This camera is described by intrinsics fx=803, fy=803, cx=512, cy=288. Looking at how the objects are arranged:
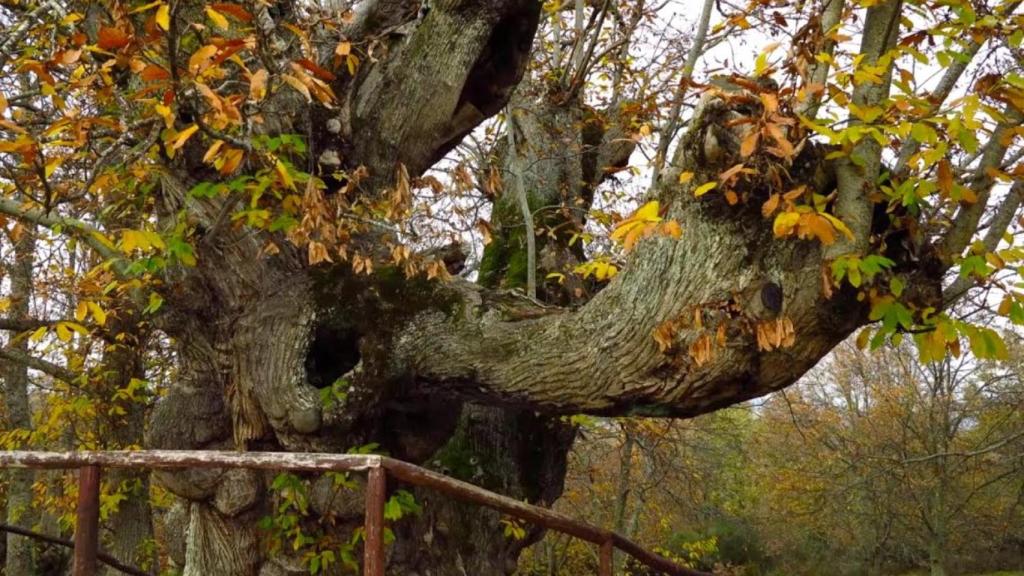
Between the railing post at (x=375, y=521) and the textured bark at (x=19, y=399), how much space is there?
6717 millimetres

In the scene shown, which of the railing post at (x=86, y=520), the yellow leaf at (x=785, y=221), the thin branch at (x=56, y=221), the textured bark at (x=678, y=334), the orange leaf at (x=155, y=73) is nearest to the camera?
the railing post at (x=86, y=520)

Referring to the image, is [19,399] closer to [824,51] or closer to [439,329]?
[439,329]

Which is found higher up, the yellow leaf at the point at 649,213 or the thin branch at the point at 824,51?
the thin branch at the point at 824,51

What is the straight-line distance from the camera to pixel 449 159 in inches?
287

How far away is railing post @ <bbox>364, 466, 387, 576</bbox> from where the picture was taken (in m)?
2.08

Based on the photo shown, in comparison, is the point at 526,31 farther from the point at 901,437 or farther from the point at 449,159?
the point at 901,437

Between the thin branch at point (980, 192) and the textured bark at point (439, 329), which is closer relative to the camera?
the thin branch at point (980, 192)

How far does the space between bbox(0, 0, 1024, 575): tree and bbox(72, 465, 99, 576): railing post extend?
3.38 ft

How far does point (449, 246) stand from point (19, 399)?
700cm

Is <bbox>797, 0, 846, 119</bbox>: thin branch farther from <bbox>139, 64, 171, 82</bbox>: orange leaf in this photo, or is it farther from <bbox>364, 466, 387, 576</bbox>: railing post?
<bbox>139, 64, 171, 82</bbox>: orange leaf

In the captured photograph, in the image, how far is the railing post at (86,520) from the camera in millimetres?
2209

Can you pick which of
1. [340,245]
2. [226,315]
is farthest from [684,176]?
[226,315]

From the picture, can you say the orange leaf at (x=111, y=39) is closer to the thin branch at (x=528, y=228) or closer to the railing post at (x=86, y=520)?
the railing post at (x=86, y=520)

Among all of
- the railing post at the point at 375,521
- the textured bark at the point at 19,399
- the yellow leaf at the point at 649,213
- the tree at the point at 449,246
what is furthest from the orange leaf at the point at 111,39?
the textured bark at the point at 19,399
